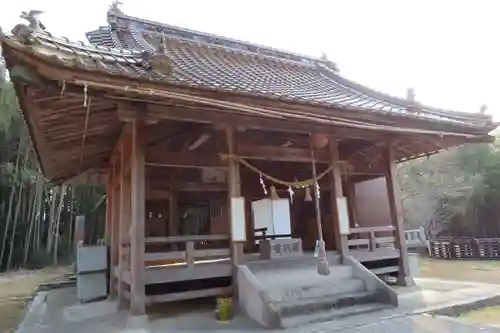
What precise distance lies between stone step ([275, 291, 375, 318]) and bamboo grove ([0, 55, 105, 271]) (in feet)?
49.4

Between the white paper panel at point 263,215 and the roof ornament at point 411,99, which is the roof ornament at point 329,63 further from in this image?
the white paper panel at point 263,215

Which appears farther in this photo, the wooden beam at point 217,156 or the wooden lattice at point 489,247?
the wooden lattice at point 489,247

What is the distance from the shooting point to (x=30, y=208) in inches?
774

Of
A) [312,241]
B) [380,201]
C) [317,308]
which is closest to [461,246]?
[380,201]

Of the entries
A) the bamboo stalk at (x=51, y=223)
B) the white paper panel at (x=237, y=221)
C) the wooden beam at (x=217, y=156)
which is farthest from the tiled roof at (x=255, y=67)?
the bamboo stalk at (x=51, y=223)

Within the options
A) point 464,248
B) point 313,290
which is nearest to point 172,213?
point 313,290

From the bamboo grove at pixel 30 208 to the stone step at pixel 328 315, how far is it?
15.2 meters

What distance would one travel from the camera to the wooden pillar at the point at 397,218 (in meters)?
7.57

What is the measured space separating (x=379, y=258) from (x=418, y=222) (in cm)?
1570

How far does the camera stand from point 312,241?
389 inches

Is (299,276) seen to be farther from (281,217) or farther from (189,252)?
(281,217)

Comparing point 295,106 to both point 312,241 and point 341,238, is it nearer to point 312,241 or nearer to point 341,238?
point 341,238

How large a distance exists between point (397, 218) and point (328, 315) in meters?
3.42

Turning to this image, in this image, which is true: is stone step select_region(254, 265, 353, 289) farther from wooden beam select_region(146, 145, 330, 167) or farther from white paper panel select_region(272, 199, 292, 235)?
white paper panel select_region(272, 199, 292, 235)
